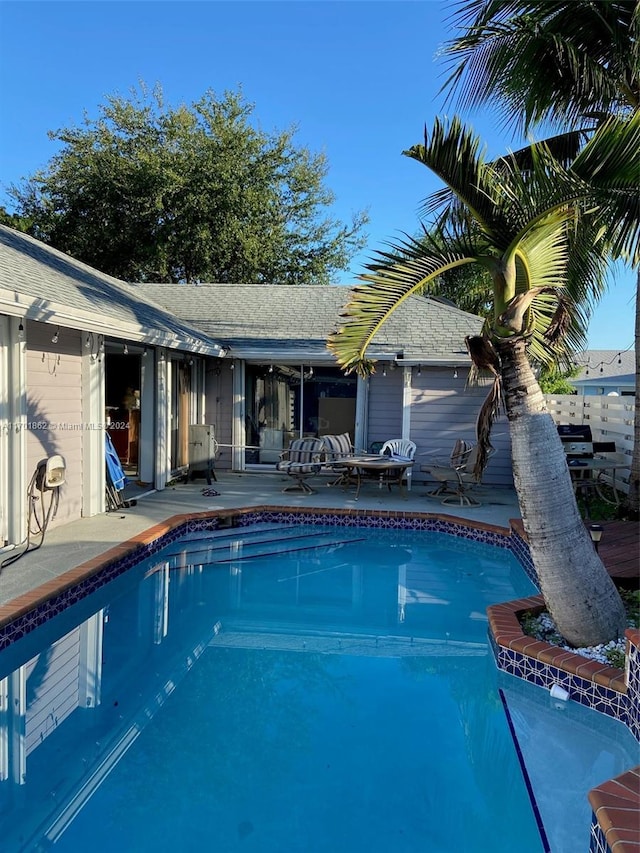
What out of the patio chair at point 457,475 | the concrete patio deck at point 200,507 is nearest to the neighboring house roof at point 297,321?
the patio chair at point 457,475

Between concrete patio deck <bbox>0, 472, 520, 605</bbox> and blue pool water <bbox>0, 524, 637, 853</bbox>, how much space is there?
544 millimetres

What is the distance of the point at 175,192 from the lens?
72.2 ft

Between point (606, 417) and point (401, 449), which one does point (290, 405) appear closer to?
point (401, 449)

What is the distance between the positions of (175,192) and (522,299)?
2089cm

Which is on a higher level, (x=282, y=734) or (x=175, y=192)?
(x=175, y=192)

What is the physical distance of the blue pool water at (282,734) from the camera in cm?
288

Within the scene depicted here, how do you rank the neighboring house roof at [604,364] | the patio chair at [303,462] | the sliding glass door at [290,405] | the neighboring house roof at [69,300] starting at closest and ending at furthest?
the neighboring house roof at [69,300] < the patio chair at [303,462] < the sliding glass door at [290,405] < the neighboring house roof at [604,364]

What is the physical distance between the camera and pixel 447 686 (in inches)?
173

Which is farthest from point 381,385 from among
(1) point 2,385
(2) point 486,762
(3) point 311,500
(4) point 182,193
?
(4) point 182,193

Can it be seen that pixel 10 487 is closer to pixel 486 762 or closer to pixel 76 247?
pixel 486 762

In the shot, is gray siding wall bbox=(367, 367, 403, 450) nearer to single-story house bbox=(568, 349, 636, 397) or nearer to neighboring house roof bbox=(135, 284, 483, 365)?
neighboring house roof bbox=(135, 284, 483, 365)

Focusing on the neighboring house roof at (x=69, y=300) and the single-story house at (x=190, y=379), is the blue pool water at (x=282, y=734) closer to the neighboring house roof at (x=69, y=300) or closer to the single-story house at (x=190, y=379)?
the single-story house at (x=190, y=379)

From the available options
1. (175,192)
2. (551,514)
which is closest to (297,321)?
(551,514)

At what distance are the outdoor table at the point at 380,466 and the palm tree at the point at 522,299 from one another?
522 centimetres
